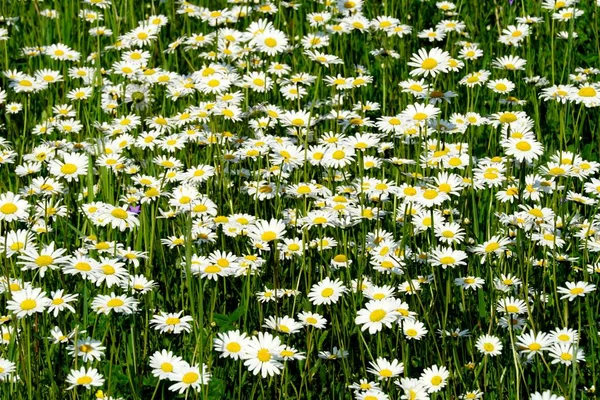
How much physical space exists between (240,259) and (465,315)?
29.0 inches

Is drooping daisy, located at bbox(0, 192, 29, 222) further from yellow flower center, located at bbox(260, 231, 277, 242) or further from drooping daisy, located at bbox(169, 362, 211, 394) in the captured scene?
drooping daisy, located at bbox(169, 362, 211, 394)

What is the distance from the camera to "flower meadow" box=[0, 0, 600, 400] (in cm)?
260

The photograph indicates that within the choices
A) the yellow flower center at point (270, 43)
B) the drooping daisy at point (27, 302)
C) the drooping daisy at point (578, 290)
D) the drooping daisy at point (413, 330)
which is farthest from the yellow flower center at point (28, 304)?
the yellow flower center at point (270, 43)

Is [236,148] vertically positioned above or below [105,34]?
below

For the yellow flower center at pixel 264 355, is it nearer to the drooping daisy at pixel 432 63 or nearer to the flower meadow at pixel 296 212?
the flower meadow at pixel 296 212

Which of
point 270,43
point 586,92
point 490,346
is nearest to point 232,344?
point 490,346

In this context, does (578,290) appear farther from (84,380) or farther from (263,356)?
(84,380)

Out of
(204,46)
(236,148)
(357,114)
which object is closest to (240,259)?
(236,148)

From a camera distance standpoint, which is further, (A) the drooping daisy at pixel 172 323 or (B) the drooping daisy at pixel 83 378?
(A) the drooping daisy at pixel 172 323

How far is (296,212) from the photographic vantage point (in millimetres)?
3137

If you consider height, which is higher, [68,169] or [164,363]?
[68,169]

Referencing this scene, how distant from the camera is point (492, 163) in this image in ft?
11.4

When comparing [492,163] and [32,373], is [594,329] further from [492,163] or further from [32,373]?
[32,373]

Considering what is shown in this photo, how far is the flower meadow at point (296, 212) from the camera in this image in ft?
8.54
